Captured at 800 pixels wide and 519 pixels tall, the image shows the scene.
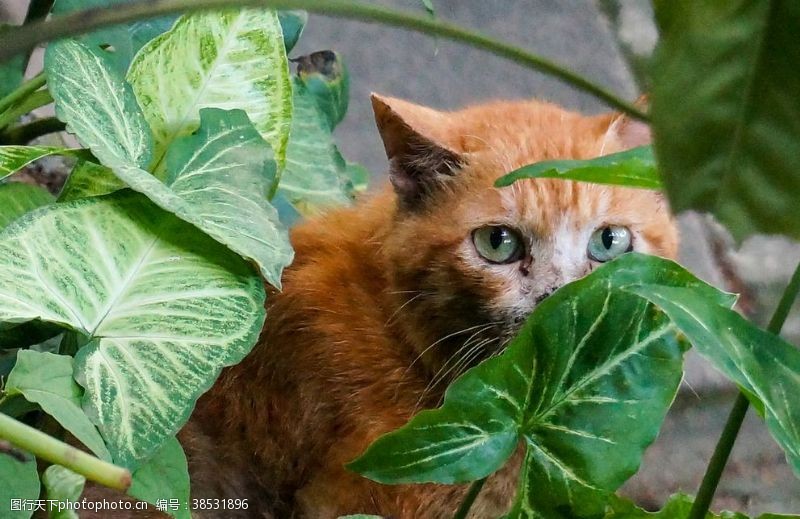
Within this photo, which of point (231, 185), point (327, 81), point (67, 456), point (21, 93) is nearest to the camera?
point (67, 456)

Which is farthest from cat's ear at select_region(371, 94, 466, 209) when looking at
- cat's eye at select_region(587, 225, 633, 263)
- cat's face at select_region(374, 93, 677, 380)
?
cat's eye at select_region(587, 225, 633, 263)

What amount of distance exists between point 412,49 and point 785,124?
238 centimetres

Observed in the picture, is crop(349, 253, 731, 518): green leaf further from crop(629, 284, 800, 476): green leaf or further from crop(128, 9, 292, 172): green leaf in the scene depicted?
crop(128, 9, 292, 172): green leaf

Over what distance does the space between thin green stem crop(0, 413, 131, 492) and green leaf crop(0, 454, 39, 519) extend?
0.77 feet

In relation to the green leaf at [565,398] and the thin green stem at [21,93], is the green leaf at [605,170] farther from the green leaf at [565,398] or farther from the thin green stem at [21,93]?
the thin green stem at [21,93]

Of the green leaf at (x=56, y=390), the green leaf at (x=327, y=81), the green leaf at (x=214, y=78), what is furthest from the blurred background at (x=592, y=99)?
the green leaf at (x=56, y=390)

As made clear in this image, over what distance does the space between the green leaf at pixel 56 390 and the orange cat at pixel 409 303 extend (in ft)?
1.47

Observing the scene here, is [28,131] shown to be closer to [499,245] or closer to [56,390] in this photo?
[56,390]

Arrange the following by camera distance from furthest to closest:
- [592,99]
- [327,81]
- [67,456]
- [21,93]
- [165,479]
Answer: [592,99]
[327,81]
[21,93]
[165,479]
[67,456]

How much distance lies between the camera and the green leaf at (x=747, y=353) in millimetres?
566

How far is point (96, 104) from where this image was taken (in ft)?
2.76

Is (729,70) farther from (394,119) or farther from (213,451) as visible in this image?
(213,451)

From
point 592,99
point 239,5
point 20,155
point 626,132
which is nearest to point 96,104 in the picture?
point 20,155

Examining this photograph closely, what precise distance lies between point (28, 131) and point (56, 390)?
0.63 metres
